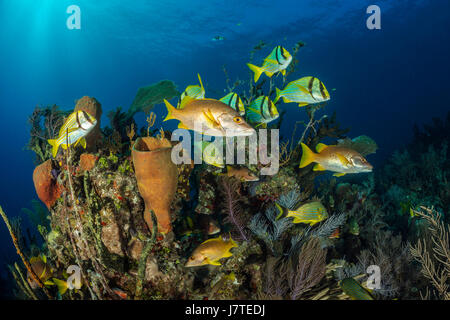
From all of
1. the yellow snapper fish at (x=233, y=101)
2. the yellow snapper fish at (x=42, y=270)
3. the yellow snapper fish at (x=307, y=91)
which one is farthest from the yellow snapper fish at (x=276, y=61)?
the yellow snapper fish at (x=42, y=270)

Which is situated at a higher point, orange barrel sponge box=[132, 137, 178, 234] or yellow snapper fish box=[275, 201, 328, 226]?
orange barrel sponge box=[132, 137, 178, 234]

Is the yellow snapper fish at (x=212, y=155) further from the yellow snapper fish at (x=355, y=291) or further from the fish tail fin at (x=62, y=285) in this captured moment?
the fish tail fin at (x=62, y=285)

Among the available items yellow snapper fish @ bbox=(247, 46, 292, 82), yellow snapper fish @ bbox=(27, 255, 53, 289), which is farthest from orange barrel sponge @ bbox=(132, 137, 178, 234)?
yellow snapper fish @ bbox=(247, 46, 292, 82)

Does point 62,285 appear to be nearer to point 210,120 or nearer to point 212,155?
point 212,155

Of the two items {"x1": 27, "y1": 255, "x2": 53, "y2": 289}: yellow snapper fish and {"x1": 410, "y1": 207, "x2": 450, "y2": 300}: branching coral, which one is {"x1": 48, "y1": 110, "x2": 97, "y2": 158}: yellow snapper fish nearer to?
{"x1": 27, "y1": 255, "x2": 53, "y2": 289}: yellow snapper fish

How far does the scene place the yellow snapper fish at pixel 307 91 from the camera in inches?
129

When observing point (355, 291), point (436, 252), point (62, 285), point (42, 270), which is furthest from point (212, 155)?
point (436, 252)

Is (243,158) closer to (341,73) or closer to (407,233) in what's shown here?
(407,233)

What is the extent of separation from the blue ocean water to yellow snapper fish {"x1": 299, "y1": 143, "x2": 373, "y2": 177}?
19179mm

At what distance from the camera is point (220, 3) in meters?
31.7

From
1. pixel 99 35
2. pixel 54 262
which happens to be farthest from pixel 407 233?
pixel 99 35

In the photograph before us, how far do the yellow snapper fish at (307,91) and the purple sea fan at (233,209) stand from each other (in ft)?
5.53

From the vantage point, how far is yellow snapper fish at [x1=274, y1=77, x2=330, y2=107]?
3273mm

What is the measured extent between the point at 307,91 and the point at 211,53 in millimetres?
51062
